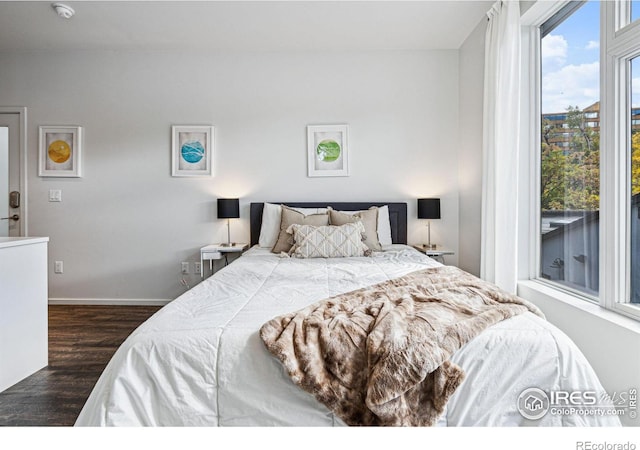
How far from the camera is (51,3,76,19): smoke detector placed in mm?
3148

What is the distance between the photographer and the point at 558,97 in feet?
8.39

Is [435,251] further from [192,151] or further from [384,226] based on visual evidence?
[192,151]


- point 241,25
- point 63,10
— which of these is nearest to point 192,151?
point 241,25

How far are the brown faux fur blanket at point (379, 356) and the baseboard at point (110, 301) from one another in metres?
3.13

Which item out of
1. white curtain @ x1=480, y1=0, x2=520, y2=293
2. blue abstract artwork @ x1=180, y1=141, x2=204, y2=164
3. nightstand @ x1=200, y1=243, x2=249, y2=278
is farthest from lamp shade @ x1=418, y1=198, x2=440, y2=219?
blue abstract artwork @ x1=180, y1=141, x2=204, y2=164

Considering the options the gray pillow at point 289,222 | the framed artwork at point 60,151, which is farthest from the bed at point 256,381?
the framed artwork at point 60,151

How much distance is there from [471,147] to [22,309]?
3691 millimetres

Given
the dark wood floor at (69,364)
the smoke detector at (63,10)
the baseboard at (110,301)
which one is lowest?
the dark wood floor at (69,364)

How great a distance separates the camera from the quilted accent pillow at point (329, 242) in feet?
10.3

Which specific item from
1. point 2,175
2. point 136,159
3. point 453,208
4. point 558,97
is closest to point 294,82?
point 136,159

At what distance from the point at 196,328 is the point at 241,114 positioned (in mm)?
3074

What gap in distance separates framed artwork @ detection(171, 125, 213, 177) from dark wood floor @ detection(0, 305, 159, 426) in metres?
1.47

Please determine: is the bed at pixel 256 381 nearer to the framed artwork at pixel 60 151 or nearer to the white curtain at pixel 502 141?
the white curtain at pixel 502 141

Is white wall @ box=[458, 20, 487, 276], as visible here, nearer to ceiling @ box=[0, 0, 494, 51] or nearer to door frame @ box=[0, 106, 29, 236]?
ceiling @ box=[0, 0, 494, 51]
